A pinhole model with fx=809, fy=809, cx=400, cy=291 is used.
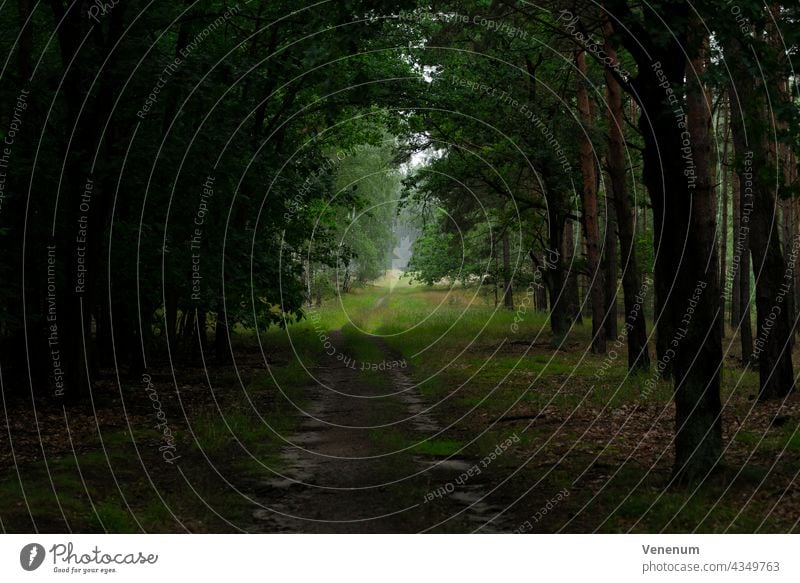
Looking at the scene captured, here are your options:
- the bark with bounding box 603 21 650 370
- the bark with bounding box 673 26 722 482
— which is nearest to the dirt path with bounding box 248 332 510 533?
the bark with bounding box 673 26 722 482

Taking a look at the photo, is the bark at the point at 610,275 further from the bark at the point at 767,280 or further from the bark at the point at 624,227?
the bark at the point at 767,280

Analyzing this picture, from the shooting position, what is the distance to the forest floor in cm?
1004

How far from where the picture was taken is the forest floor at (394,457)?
32.9ft

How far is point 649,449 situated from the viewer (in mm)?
13312

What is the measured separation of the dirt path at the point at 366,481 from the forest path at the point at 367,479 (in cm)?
1

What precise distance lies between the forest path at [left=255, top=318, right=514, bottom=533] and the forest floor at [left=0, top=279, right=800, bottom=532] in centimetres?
5

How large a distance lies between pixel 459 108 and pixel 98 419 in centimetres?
1733

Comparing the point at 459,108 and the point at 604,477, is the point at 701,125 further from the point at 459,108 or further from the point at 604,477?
the point at 459,108

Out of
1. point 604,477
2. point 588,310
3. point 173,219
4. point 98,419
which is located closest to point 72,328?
point 98,419

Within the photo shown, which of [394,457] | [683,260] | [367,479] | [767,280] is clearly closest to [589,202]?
[767,280]
